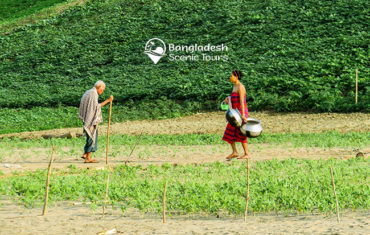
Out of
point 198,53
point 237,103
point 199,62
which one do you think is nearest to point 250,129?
point 237,103

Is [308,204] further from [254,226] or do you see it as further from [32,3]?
[32,3]

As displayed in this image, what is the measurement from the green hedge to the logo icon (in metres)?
0.34

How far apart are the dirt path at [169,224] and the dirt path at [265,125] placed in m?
10.1

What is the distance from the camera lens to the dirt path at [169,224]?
19.7 feet

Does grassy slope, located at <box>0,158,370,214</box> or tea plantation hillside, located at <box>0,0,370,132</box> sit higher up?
tea plantation hillside, located at <box>0,0,370,132</box>

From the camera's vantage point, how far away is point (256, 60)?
25469mm

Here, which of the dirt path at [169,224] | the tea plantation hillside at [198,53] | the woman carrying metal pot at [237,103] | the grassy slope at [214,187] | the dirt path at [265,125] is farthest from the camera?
the tea plantation hillside at [198,53]

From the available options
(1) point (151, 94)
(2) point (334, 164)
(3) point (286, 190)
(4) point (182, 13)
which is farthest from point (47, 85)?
(3) point (286, 190)

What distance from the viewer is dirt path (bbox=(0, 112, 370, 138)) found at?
1679 cm

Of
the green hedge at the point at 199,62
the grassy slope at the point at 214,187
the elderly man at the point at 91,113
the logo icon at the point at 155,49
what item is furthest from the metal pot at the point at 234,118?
the logo icon at the point at 155,49

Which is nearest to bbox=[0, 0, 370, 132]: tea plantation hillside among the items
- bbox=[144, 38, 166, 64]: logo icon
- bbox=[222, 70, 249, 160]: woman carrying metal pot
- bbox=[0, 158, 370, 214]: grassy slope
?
bbox=[144, 38, 166, 64]: logo icon

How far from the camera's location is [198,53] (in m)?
28.1

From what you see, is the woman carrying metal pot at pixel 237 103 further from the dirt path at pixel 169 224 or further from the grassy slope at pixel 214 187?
the dirt path at pixel 169 224

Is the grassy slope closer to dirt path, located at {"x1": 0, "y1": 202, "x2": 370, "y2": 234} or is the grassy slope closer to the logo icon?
dirt path, located at {"x1": 0, "y1": 202, "x2": 370, "y2": 234}
